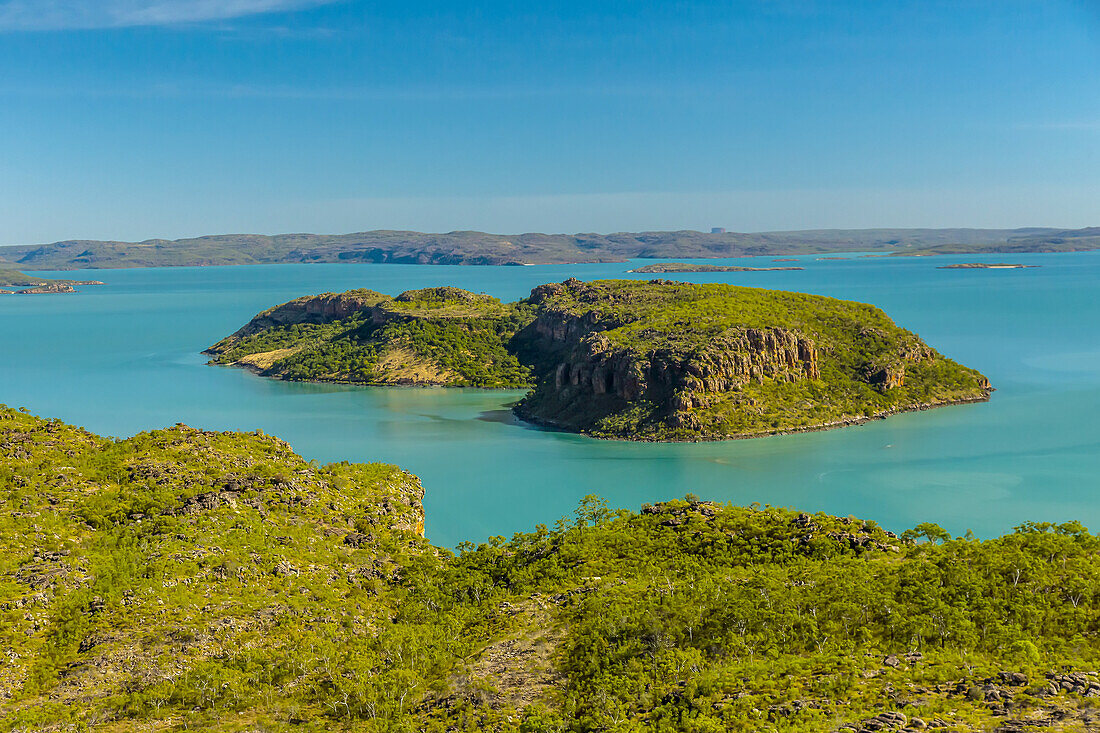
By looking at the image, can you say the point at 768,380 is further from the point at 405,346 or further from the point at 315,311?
the point at 315,311

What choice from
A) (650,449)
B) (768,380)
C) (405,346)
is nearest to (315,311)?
(405,346)

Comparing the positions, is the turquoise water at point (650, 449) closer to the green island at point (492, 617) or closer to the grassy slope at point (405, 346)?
the grassy slope at point (405, 346)

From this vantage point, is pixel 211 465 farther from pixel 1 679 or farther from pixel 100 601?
pixel 1 679

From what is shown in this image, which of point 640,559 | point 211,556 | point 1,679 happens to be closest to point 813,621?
point 640,559

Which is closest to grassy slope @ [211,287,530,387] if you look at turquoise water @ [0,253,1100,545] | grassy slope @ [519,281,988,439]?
turquoise water @ [0,253,1100,545]

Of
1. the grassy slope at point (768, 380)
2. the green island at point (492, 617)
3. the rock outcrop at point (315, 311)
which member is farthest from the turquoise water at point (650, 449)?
the rock outcrop at point (315, 311)
